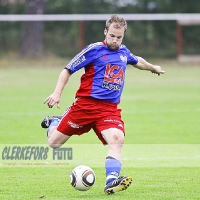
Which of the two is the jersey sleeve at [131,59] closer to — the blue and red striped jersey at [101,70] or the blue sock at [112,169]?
the blue and red striped jersey at [101,70]

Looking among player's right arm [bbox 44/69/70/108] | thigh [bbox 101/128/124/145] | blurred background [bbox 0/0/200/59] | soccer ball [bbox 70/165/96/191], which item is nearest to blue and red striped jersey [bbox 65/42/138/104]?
player's right arm [bbox 44/69/70/108]

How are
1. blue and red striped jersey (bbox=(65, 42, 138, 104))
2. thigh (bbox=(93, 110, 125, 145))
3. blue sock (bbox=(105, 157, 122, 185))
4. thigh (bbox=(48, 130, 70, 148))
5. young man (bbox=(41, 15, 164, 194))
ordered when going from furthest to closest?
1. thigh (bbox=(48, 130, 70, 148))
2. blue and red striped jersey (bbox=(65, 42, 138, 104))
3. young man (bbox=(41, 15, 164, 194))
4. thigh (bbox=(93, 110, 125, 145))
5. blue sock (bbox=(105, 157, 122, 185))

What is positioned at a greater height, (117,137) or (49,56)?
(49,56)

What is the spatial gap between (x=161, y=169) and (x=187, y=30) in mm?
23290

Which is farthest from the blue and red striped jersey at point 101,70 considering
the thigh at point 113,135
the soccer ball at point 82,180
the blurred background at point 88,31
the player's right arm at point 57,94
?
the blurred background at point 88,31

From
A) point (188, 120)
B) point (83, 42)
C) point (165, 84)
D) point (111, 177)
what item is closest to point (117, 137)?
point (111, 177)

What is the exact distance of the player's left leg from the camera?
6.25 meters

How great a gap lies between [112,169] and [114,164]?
0.06 metres

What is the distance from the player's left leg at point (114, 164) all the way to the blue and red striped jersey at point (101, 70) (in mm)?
447

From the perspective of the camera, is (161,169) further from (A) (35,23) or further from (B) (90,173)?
(A) (35,23)

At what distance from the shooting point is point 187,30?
30.7m

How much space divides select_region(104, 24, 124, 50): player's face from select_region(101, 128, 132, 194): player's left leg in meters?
0.92

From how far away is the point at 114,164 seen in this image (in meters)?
6.49

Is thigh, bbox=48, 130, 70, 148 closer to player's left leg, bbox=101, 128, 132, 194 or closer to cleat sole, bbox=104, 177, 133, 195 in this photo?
player's left leg, bbox=101, 128, 132, 194
